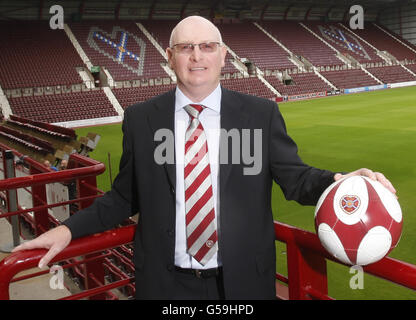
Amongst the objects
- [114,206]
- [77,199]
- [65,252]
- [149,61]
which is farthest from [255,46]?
[65,252]

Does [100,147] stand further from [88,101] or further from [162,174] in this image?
[162,174]

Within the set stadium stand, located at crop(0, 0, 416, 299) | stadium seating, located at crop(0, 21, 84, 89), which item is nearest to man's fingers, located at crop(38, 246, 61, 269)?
stadium stand, located at crop(0, 0, 416, 299)

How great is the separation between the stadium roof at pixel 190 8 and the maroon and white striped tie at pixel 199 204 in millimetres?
38403

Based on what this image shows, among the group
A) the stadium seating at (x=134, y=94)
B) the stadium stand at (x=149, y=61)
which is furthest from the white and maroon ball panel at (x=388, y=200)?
the stadium seating at (x=134, y=94)

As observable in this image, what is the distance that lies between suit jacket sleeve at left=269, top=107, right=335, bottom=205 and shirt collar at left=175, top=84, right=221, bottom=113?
1.00ft

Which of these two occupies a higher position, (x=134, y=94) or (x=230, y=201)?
(x=134, y=94)

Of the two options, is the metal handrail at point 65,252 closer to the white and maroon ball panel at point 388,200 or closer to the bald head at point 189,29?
the bald head at point 189,29

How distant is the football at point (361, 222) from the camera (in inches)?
69.4

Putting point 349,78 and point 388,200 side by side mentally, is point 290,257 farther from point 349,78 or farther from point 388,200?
point 349,78

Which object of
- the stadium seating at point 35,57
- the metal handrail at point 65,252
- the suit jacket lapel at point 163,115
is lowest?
the metal handrail at point 65,252

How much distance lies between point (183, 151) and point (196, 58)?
48 centimetres

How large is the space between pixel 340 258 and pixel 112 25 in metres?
40.9

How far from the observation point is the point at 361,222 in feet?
5.82

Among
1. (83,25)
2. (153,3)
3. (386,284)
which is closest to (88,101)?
(83,25)
